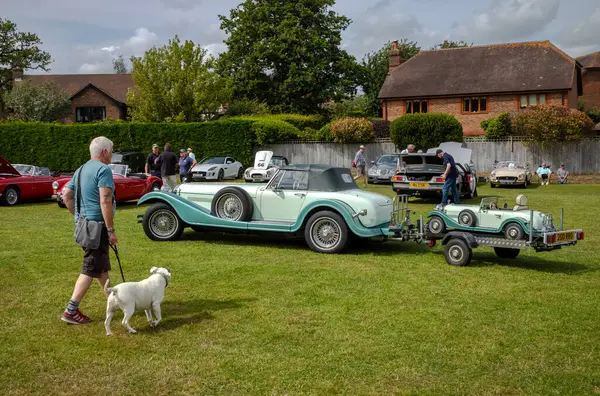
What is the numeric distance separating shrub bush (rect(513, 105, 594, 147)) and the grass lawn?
23093 millimetres

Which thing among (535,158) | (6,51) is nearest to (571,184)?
(535,158)

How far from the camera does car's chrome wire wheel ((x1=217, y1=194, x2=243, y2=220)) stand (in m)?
10.7

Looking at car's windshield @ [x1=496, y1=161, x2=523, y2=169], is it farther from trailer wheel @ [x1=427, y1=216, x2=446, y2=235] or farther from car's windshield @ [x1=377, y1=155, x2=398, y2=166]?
trailer wheel @ [x1=427, y1=216, x2=446, y2=235]

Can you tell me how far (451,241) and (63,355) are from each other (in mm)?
6014

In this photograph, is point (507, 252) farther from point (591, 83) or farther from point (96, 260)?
point (591, 83)

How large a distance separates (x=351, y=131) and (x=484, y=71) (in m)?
13.7

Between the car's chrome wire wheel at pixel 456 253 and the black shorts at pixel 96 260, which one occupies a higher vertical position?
the black shorts at pixel 96 260

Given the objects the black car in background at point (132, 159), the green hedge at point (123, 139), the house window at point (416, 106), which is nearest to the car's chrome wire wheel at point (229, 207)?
the black car in background at point (132, 159)

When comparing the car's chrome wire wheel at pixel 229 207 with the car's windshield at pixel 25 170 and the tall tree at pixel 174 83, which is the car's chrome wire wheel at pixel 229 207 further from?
the tall tree at pixel 174 83

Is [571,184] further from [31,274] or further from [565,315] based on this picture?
[31,274]

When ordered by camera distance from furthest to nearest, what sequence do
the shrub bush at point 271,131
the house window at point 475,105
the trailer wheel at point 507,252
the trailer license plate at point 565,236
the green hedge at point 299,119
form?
the green hedge at point 299,119 < the house window at point 475,105 < the shrub bush at point 271,131 < the trailer wheel at point 507,252 < the trailer license plate at point 565,236

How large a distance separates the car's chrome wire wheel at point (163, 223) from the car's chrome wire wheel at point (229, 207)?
1.03 meters

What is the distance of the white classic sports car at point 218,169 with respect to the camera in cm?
2959

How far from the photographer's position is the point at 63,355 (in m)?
5.30
